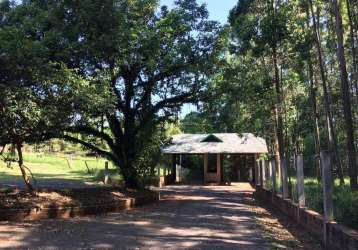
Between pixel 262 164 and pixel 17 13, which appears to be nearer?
pixel 17 13

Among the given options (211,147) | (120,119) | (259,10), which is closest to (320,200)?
(120,119)

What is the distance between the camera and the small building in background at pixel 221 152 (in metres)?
34.8

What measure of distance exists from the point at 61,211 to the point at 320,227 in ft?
23.9

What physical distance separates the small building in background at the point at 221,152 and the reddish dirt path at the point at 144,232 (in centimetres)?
1816

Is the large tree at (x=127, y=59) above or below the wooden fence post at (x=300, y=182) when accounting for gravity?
above

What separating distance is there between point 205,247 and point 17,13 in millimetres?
11415

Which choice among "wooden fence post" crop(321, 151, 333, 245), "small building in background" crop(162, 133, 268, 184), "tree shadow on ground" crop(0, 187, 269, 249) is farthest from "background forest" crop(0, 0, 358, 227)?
"small building in background" crop(162, 133, 268, 184)

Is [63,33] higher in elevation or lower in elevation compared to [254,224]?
higher

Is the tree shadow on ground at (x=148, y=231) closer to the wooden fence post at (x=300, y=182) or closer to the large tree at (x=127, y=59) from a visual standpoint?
the wooden fence post at (x=300, y=182)

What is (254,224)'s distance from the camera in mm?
13289

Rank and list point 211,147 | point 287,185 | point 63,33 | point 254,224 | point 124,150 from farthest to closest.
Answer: point 211,147, point 124,150, point 63,33, point 287,185, point 254,224

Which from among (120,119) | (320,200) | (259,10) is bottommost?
(320,200)

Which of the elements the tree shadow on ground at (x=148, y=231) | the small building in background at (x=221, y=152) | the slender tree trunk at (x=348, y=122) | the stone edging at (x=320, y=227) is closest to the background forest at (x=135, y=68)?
the slender tree trunk at (x=348, y=122)

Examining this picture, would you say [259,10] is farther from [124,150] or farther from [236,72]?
[124,150]
